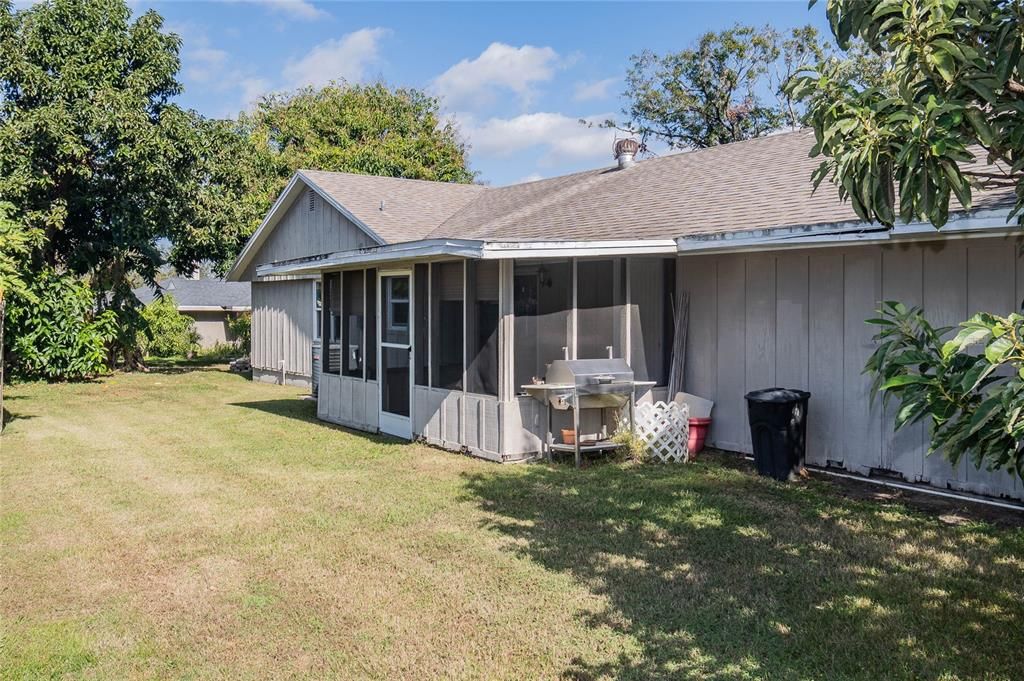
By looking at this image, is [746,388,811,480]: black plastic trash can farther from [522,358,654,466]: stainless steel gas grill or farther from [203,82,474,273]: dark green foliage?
[203,82,474,273]: dark green foliage

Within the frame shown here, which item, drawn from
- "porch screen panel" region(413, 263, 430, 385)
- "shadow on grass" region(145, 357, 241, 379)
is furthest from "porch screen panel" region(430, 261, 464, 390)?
"shadow on grass" region(145, 357, 241, 379)

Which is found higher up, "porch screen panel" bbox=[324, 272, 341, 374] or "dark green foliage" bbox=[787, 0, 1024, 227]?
"dark green foliage" bbox=[787, 0, 1024, 227]

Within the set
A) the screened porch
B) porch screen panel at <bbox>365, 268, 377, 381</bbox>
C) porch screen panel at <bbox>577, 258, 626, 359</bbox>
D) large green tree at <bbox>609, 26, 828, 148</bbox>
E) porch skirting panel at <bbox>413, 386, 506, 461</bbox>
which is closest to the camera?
the screened porch

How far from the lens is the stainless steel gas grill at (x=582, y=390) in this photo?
8414 mm

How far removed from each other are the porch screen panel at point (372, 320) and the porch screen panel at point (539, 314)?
121 inches

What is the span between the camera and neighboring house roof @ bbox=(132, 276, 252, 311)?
101 ft

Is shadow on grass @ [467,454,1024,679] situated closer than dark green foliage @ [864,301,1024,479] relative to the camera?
No

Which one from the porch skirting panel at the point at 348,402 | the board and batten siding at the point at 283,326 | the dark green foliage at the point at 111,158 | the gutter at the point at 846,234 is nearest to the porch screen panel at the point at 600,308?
the gutter at the point at 846,234

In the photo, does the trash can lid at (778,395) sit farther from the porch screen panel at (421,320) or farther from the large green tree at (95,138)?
the large green tree at (95,138)

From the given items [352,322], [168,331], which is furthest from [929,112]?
[168,331]

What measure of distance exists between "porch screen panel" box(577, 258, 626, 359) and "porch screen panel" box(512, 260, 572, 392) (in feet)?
0.61

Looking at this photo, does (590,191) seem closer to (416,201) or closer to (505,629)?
(416,201)

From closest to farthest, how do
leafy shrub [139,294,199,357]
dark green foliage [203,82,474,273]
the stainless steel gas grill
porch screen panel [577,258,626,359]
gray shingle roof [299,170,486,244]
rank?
the stainless steel gas grill → porch screen panel [577,258,626,359] → gray shingle roof [299,170,486,244] → leafy shrub [139,294,199,357] → dark green foliage [203,82,474,273]

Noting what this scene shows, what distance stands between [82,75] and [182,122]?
2.21m
